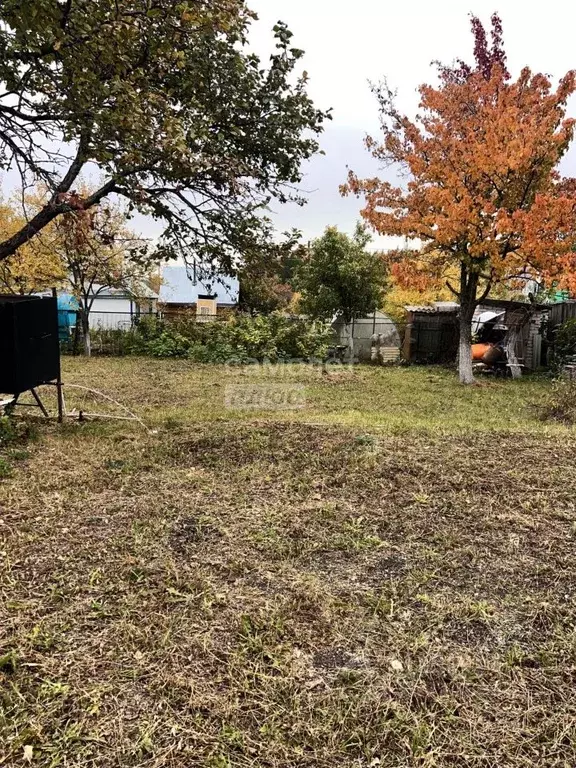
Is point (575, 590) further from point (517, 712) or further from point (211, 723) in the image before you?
point (211, 723)

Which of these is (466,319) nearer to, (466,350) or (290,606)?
(466,350)

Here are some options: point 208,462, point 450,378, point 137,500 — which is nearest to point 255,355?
point 450,378

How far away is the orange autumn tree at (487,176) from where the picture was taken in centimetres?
845

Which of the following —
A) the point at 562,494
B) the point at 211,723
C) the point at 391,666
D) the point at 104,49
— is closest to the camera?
the point at 211,723

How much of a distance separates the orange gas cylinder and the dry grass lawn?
8.20 m

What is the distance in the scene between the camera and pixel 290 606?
89.1 inches

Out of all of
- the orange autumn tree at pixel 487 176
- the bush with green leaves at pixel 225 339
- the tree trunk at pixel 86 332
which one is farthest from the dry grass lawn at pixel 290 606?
the tree trunk at pixel 86 332

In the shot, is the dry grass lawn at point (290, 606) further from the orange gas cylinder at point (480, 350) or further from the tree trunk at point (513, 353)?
the orange gas cylinder at point (480, 350)

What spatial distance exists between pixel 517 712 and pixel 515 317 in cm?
1155

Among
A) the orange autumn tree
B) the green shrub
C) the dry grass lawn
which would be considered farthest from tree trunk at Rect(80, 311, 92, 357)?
the green shrub

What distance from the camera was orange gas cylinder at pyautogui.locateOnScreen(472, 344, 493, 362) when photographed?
12578mm

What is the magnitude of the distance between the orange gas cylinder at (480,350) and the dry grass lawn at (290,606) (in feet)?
26.9

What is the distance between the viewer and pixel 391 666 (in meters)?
1.88

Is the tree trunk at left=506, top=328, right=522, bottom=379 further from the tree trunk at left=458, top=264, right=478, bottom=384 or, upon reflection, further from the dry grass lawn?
the dry grass lawn
